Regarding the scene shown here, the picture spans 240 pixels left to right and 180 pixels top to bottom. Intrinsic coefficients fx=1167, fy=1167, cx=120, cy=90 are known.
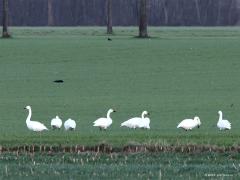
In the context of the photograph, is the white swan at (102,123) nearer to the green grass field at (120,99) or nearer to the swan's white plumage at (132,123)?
the green grass field at (120,99)

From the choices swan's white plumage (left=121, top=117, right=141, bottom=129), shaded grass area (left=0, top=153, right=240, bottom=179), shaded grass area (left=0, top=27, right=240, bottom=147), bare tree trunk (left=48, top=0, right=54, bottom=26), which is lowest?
bare tree trunk (left=48, top=0, right=54, bottom=26)

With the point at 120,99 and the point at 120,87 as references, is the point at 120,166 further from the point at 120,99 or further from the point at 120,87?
the point at 120,87

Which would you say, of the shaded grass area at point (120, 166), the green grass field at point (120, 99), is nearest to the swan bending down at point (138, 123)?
the green grass field at point (120, 99)

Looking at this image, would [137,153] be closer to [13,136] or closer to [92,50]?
[13,136]

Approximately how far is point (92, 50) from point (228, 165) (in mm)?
32139

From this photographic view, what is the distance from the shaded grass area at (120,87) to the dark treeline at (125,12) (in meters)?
52.7

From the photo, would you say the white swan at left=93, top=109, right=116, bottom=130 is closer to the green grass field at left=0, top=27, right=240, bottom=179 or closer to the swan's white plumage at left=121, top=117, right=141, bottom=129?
the green grass field at left=0, top=27, right=240, bottom=179

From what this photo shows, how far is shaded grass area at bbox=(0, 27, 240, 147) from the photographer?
2131 cm

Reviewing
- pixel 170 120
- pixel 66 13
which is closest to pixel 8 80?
pixel 170 120

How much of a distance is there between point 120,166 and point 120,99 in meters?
15.3

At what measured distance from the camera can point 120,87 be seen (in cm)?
3512

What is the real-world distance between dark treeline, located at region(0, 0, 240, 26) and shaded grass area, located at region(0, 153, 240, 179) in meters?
90.3

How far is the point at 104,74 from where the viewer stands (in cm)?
3972

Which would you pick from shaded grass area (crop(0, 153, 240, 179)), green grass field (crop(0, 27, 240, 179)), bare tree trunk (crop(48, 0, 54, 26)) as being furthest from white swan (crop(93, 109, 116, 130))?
bare tree trunk (crop(48, 0, 54, 26))
